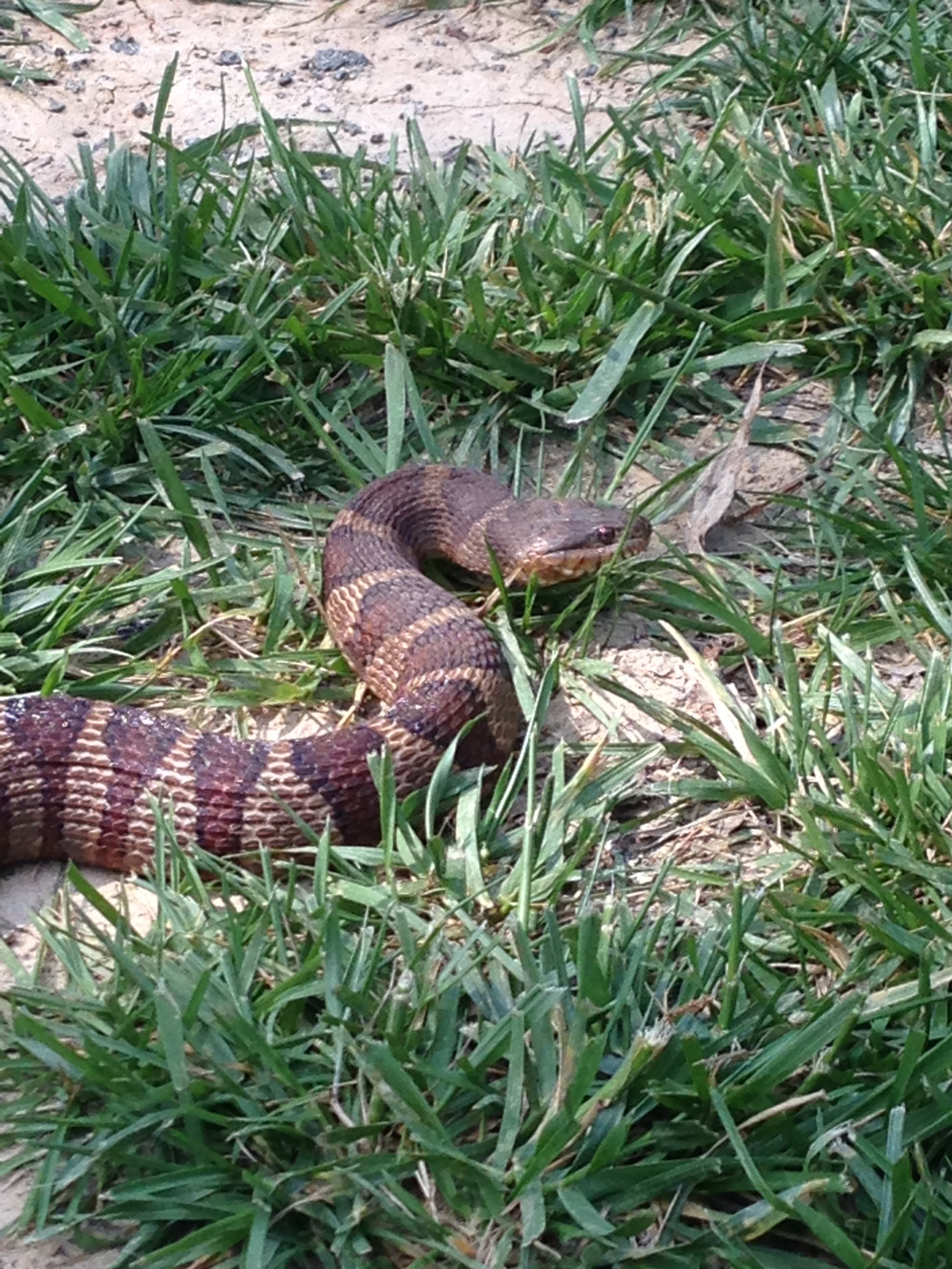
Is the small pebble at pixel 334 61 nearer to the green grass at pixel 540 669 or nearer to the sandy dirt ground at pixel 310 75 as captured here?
the sandy dirt ground at pixel 310 75

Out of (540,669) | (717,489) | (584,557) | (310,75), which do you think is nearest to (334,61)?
(310,75)

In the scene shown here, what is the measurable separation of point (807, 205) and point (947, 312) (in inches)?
27.0

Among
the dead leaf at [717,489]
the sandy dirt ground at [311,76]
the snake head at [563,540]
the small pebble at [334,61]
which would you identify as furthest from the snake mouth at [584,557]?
the small pebble at [334,61]

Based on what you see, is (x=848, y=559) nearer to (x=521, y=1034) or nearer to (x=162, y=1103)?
(x=521, y=1034)

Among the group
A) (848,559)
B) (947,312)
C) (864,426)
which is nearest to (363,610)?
(848,559)

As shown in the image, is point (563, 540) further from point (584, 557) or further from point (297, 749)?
point (297, 749)

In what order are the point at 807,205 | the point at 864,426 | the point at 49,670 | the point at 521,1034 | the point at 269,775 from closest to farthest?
1. the point at 521,1034
2. the point at 269,775
3. the point at 49,670
4. the point at 864,426
5. the point at 807,205

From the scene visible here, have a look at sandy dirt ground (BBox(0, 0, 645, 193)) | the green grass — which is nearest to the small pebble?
sandy dirt ground (BBox(0, 0, 645, 193))

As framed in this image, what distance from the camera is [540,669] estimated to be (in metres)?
4.70

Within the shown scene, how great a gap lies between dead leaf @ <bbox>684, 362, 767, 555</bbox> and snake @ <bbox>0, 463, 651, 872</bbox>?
11.6 inches

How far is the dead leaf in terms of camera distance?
5.05 meters

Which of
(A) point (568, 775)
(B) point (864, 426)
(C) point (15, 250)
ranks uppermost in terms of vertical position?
(C) point (15, 250)

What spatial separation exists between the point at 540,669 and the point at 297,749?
873 millimetres

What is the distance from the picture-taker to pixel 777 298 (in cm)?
558
